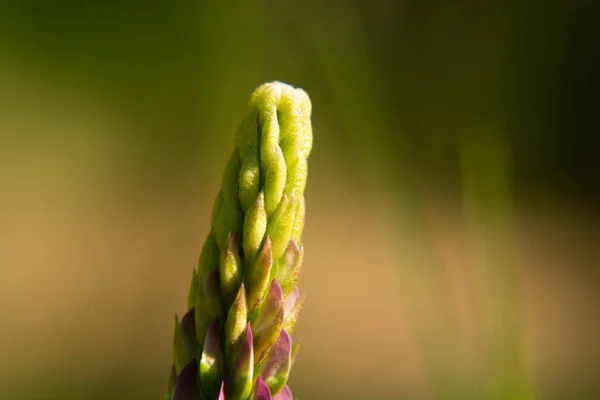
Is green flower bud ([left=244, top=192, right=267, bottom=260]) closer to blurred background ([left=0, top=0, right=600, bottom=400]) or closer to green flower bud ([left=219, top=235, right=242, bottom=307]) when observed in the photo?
green flower bud ([left=219, top=235, right=242, bottom=307])

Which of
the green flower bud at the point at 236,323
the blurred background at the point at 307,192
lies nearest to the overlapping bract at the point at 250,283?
the green flower bud at the point at 236,323

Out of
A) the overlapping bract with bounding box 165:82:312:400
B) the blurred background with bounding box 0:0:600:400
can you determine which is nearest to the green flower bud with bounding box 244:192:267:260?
the overlapping bract with bounding box 165:82:312:400

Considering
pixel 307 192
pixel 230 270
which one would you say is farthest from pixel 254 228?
pixel 307 192

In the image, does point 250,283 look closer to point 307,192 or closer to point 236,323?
point 236,323

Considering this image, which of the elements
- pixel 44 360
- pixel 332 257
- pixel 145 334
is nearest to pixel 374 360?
pixel 332 257

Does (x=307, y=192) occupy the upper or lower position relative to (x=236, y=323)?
upper
